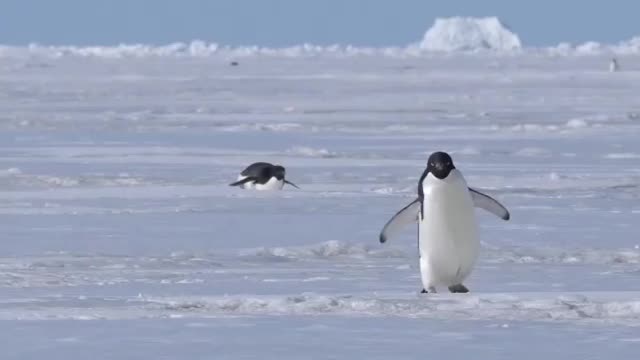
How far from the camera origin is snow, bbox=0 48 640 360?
15.5ft

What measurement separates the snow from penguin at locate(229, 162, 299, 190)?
19 centimetres

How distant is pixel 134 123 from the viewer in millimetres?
19234

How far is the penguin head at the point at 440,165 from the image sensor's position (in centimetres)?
609

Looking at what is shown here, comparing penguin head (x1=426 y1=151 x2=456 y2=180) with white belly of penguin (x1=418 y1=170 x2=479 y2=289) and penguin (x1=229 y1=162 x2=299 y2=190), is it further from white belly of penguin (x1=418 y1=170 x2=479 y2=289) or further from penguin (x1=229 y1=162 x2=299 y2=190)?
penguin (x1=229 y1=162 x2=299 y2=190)

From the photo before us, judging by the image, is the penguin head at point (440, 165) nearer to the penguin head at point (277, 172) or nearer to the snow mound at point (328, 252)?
the snow mound at point (328, 252)

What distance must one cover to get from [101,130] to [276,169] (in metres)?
7.24

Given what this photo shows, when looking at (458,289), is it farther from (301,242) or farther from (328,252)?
(301,242)


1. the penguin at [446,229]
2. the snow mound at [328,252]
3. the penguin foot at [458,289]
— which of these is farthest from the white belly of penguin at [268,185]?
the penguin foot at [458,289]

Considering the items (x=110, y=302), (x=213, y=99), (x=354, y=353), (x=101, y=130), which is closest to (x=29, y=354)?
(x=354, y=353)

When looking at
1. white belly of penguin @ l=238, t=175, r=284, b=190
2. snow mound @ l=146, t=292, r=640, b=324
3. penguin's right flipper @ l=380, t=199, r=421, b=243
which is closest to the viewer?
snow mound @ l=146, t=292, r=640, b=324

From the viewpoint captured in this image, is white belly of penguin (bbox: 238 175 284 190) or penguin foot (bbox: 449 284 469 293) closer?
penguin foot (bbox: 449 284 469 293)

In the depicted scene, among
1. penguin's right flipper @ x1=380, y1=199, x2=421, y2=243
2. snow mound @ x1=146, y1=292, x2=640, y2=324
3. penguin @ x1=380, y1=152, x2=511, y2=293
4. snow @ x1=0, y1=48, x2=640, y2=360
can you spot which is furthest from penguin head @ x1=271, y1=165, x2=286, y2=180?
snow mound @ x1=146, y1=292, x2=640, y2=324

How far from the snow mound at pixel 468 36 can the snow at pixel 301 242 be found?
59482 mm

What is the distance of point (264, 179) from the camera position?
35.5ft
